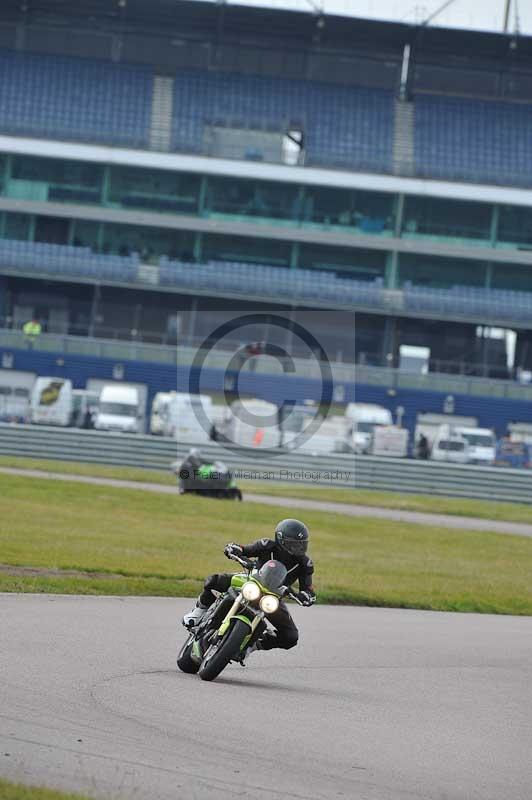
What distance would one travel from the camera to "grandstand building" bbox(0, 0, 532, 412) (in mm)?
52156

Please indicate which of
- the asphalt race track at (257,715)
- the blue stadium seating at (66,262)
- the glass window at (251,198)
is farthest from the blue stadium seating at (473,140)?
the asphalt race track at (257,715)

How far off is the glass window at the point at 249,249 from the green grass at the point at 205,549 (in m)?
28.4

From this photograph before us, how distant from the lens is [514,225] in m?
54.2

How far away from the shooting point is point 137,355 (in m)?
48.7

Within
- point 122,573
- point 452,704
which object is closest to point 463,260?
point 122,573

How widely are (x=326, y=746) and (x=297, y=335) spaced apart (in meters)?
44.1

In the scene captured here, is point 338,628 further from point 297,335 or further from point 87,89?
point 87,89

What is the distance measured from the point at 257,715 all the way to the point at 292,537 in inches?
67.9

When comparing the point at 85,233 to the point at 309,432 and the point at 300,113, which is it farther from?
the point at 309,432

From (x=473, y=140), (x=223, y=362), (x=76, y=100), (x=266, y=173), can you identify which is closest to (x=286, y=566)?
(x=223, y=362)

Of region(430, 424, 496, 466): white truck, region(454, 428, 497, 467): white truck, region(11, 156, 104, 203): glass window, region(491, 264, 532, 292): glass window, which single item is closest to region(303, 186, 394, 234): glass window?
region(491, 264, 532, 292): glass window

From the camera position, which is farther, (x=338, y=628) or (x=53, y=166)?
(x=53, y=166)

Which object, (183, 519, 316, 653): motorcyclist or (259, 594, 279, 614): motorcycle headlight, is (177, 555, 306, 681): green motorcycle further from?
(183, 519, 316, 653): motorcyclist

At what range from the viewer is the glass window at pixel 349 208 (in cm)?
5372
